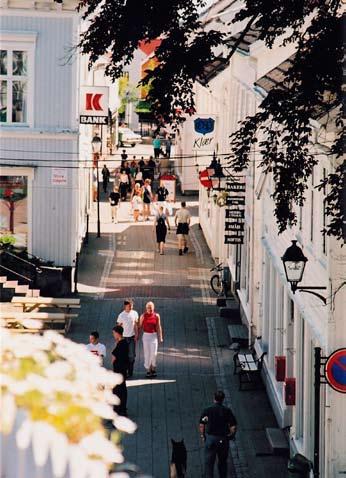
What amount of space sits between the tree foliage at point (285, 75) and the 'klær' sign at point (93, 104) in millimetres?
15662

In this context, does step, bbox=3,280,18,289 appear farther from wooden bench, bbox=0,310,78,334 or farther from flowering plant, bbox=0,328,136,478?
flowering plant, bbox=0,328,136,478

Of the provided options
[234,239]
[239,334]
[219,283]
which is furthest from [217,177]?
[239,334]

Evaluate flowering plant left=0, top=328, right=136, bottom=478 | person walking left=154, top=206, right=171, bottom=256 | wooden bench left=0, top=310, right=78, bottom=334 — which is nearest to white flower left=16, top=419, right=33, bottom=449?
flowering plant left=0, top=328, right=136, bottom=478

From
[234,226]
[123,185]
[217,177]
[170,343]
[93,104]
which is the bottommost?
[170,343]

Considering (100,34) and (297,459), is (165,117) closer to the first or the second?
(100,34)

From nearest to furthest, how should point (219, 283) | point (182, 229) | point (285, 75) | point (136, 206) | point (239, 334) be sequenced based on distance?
point (285, 75) → point (239, 334) → point (219, 283) → point (182, 229) → point (136, 206)

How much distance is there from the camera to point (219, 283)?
99.6 ft

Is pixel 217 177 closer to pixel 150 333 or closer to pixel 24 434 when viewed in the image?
pixel 150 333

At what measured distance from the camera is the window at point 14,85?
29844mm

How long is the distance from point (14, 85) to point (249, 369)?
12.2 metres

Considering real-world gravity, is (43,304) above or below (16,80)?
below

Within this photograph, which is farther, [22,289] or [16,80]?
[16,80]

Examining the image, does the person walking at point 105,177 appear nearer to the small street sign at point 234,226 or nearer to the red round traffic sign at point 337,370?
the small street sign at point 234,226

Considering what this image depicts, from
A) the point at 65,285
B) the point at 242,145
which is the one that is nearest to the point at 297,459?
the point at 242,145
